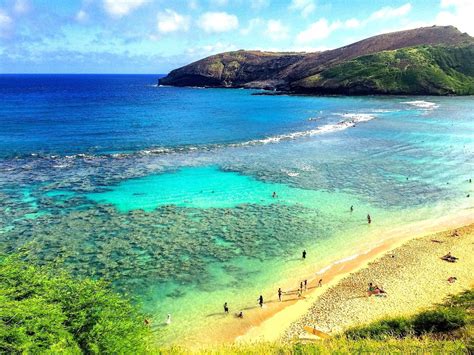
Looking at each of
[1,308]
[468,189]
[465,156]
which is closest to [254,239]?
[1,308]

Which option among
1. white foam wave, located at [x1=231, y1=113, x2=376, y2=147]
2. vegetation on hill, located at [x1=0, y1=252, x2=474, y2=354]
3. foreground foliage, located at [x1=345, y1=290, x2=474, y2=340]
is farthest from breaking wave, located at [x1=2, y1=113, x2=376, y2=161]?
foreground foliage, located at [x1=345, y1=290, x2=474, y2=340]

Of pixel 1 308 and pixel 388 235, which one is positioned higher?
pixel 1 308

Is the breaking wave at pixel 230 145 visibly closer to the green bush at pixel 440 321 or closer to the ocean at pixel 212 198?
the ocean at pixel 212 198

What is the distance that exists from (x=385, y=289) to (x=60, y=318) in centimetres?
2695

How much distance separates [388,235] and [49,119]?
351 ft

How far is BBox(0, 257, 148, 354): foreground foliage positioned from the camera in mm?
16156

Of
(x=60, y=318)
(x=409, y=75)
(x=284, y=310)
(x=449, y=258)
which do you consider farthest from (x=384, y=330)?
(x=409, y=75)

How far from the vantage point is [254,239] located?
→ 4212cm

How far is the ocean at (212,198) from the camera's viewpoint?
35.0 m

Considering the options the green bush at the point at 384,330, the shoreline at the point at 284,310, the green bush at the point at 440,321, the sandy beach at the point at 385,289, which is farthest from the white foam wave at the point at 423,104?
the green bush at the point at 384,330

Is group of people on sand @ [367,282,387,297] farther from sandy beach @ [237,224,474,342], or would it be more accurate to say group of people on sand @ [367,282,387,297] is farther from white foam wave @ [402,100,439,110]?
white foam wave @ [402,100,439,110]

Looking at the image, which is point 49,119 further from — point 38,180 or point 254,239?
point 254,239

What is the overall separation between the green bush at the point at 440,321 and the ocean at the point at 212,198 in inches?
472

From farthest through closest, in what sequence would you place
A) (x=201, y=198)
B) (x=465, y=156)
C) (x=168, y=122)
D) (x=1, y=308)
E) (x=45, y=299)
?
(x=168, y=122)
(x=465, y=156)
(x=201, y=198)
(x=45, y=299)
(x=1, y=308)
